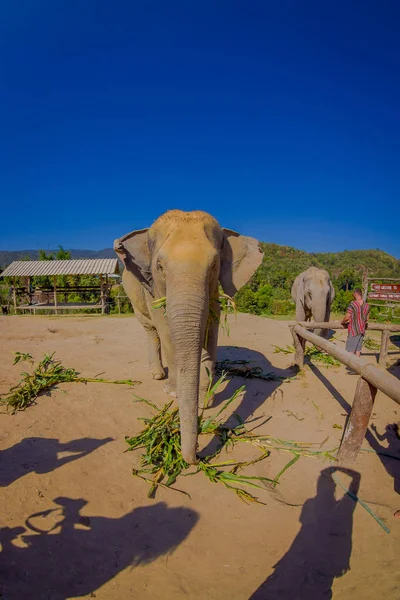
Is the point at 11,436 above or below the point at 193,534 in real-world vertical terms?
above

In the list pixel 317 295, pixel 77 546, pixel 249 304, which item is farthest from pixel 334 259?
pixel 77 546

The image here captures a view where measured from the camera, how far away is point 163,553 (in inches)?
103

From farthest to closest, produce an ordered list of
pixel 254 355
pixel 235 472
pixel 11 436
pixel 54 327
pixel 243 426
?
pixel 54 327, pixel 254 355, pixel 243 426, pixel 11 436, pixel 235 472

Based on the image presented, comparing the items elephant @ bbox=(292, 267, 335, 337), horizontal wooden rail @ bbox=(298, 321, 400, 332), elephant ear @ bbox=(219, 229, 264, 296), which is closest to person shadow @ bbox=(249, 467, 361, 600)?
elephant ear @ bbox=(219, 229, 264, 296)

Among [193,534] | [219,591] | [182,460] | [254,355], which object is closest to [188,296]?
[182,460]

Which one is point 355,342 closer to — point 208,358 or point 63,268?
point 208,358

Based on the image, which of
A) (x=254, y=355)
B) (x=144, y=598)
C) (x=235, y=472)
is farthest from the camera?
(x=254, y=355)

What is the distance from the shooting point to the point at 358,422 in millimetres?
3799

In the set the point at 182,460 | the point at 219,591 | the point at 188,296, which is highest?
the point at 188,296

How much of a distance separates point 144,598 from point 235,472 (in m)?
1.57

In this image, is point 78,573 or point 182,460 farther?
point 182,460

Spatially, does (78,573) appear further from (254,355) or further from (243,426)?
(254,355)

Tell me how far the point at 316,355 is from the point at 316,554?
6.34 metres

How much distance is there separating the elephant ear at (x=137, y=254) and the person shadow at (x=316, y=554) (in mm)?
3239
